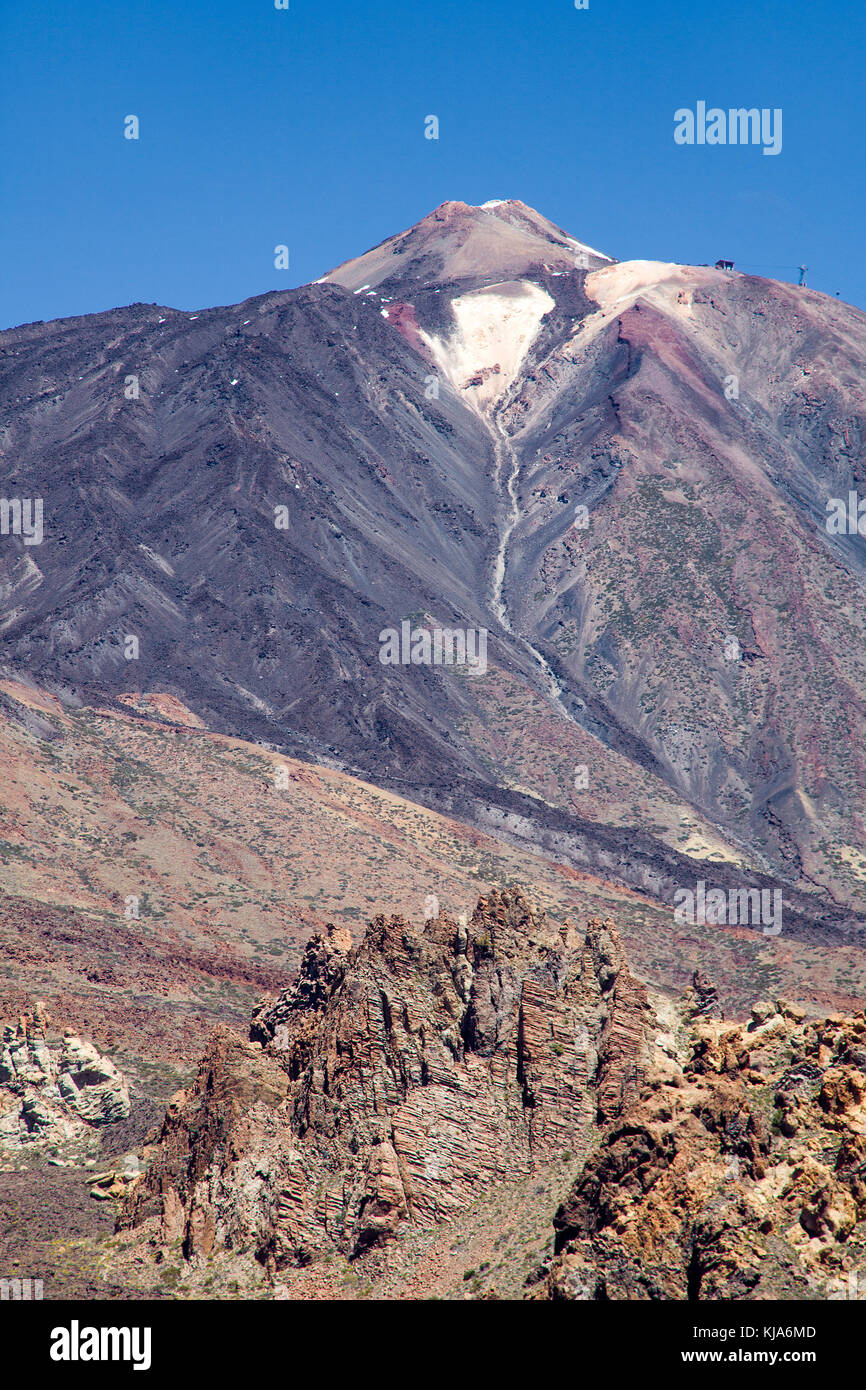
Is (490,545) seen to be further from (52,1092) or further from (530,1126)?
(530,1126)

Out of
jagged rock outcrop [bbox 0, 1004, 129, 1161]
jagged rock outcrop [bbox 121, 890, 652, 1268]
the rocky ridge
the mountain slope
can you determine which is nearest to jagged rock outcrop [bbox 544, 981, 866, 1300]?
the rocky ridge

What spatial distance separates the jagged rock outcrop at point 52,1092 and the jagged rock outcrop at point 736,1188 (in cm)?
2365

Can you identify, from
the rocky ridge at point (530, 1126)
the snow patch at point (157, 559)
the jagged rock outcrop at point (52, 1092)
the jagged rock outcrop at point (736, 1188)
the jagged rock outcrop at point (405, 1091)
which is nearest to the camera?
the jagged rock outcrop at point (736, 1188)

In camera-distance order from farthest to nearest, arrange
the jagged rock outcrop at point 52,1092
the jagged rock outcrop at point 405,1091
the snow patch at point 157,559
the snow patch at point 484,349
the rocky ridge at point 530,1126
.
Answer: the snow patch at point 484,349 < the snow patch at point 157,559 < the jagged rock outcrop at point 52,1092 < the jagged rock outcrop at point 405,1091 < the rocky ridge at point 530,1126

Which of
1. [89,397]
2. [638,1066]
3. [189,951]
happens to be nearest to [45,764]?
Answer: [189,951]

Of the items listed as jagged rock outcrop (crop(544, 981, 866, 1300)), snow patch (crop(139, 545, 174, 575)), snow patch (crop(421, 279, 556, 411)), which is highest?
snow patch (crop(421, 279, 556, 411))

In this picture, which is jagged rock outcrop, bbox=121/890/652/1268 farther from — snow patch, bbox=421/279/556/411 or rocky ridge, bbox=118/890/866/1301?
snow patch, bbox=421/279/556/411

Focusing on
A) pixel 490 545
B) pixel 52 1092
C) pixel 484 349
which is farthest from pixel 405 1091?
pixel 484 349

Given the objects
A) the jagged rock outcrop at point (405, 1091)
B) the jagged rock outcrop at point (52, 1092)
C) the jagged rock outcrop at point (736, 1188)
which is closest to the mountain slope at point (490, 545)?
the jagged rock outcrop at point (52, 1092)

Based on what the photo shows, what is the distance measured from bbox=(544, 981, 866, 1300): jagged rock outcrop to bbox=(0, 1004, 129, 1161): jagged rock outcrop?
23653mm

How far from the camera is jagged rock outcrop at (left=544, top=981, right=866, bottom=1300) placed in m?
18.7

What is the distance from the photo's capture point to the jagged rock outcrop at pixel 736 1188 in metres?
18.7

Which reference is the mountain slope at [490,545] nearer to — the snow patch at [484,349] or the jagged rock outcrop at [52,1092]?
the snow patch at [484,349]
